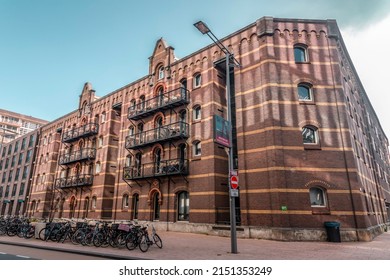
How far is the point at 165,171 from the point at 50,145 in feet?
83.1

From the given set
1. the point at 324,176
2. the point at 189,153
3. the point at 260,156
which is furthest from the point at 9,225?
the point at 324,176

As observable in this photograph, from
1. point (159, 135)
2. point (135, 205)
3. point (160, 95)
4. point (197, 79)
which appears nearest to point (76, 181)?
point (135, 205)

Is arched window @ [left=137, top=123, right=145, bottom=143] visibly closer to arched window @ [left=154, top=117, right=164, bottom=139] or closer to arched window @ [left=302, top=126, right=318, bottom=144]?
arched window @ [left=154, top=117, right=164, bottom=139]

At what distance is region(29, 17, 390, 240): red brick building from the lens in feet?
46.9

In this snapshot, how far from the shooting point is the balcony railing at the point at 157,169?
18.5 metres

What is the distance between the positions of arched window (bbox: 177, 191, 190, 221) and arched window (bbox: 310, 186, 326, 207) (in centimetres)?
842

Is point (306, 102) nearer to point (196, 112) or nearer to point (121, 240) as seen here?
point (196, 112)

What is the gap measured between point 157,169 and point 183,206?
3943 mm

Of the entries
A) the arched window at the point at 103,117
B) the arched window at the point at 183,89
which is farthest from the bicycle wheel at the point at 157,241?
the arched window at the point at 103,117

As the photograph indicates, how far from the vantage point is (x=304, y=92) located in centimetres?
1655

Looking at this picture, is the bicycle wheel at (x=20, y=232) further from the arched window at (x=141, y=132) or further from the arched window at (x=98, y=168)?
the arched window at (x=98, y=168)

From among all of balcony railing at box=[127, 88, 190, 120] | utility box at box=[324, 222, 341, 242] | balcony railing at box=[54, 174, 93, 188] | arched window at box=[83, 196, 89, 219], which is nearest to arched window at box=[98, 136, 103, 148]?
balcony railing at box=[54, 174, 93, 188]

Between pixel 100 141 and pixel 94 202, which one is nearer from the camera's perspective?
pixel 94 202
